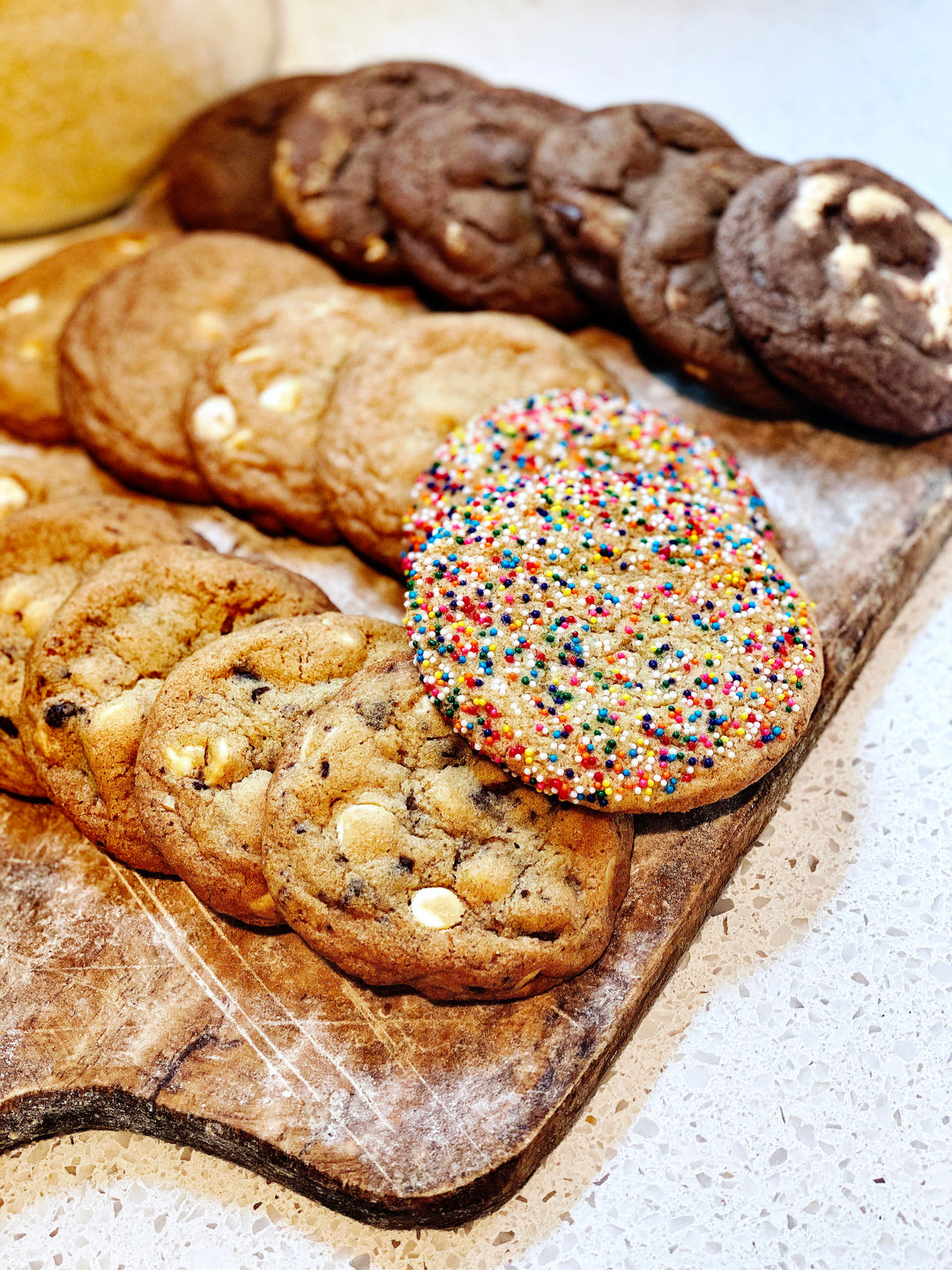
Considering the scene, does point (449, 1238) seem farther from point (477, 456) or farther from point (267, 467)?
point (267, 467)

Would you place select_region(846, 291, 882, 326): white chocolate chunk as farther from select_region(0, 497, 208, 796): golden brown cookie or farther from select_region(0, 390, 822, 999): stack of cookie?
select_region(0, 497, 208, 796): golden brown cookie

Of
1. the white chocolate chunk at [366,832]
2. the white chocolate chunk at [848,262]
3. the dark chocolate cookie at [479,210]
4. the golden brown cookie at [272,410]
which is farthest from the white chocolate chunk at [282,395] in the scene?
the white chocolate chunk at [848,262]

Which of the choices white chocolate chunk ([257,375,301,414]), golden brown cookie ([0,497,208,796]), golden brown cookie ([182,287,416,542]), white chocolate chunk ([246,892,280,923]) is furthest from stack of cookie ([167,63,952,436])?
white chocolate chunk ([246,892,280,923])

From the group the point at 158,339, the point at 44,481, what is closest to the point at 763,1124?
the point at 44,481

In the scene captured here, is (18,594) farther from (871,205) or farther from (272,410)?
(871,205)

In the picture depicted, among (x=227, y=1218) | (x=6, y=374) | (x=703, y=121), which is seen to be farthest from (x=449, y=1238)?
(x=703, y=121)
